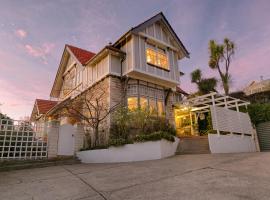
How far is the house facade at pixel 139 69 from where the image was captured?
11844mm

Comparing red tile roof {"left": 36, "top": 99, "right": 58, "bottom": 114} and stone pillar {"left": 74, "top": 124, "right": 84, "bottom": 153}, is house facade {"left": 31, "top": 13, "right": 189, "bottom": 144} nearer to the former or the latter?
stone pillar {"left": 74, "top": 124, "right": 84, "bottom": 153}

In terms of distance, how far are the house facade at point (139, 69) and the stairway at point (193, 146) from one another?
8.95 ft

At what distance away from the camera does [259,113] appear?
13.6 metres

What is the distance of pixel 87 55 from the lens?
1680 cm

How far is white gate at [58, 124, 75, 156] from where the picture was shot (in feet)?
30.0

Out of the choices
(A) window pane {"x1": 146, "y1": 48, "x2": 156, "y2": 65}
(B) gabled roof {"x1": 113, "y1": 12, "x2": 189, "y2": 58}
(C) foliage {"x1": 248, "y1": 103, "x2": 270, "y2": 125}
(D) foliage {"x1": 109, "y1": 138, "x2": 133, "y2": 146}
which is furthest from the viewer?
(C) foliage {"x1": 248, "y1": 103, "x2": 270, "y2": 125}

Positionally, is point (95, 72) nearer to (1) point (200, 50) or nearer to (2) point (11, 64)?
(2) point (11, 64)

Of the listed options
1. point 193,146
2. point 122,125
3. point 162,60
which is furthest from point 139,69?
point 193,146

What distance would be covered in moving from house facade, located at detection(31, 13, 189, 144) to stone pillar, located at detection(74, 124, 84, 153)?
155cm

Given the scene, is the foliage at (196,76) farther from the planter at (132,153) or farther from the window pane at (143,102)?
the planter at (132,153)

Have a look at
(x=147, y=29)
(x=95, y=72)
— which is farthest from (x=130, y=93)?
(x=147, y=29)

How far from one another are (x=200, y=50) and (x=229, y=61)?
3.58m

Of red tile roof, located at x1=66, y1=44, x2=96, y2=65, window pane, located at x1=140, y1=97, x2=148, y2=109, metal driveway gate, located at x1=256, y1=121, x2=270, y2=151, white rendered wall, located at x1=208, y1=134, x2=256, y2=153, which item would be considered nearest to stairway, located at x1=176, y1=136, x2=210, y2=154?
white rendered wall, located at x1=208, y1=134, x2=256, y2=153

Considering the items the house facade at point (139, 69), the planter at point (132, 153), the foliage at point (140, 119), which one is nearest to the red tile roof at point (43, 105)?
the house facade at point (139, 69)
